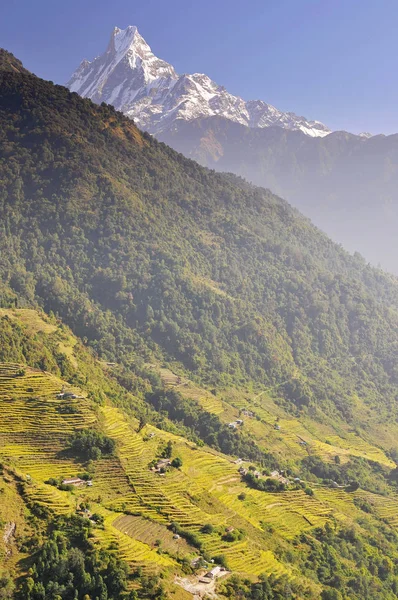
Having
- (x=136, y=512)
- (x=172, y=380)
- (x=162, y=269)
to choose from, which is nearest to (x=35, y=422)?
(x=136, y=512)

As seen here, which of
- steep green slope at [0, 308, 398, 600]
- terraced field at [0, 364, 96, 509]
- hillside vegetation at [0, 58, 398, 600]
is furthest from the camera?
terraced field at [0, 364, 96, 509]

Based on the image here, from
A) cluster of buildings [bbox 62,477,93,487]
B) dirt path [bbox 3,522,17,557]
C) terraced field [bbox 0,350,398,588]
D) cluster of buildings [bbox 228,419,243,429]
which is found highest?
cluster of buildings [bbox 228,419,243,429]

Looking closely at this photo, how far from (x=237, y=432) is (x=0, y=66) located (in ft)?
322

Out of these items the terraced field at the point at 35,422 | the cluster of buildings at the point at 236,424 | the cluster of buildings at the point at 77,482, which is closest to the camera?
the cluster of buildings at the point at 77,482

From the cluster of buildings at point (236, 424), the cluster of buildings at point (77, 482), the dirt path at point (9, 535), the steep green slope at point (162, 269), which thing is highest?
the steep green slope at point (162, 269)

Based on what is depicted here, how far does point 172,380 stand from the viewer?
241ft

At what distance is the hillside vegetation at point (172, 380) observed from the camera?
34094mm

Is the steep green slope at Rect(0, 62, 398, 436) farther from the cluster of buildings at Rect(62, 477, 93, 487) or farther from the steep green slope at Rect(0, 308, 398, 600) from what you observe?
the cluster of buildings at Rect(62, 477, 93, 487)

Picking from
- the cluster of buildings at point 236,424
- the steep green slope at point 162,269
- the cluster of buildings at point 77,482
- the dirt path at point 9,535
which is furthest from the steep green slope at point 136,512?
the steep green slope at point 162,269

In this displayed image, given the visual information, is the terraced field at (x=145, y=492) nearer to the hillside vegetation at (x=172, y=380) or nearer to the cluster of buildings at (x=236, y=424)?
the hillside vegetation at (x=172, y=380)

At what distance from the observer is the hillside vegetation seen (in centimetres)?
3409

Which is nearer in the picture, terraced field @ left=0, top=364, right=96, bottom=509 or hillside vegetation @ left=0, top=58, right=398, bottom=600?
hillside vegetation @ left=0, top=58, right=398, bottom=600

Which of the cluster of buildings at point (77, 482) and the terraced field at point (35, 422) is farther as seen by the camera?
the terraced field at point (35, 422)

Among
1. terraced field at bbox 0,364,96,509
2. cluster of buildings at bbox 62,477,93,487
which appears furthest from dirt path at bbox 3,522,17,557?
cluster of buildings at bbox 62,477,93,487
